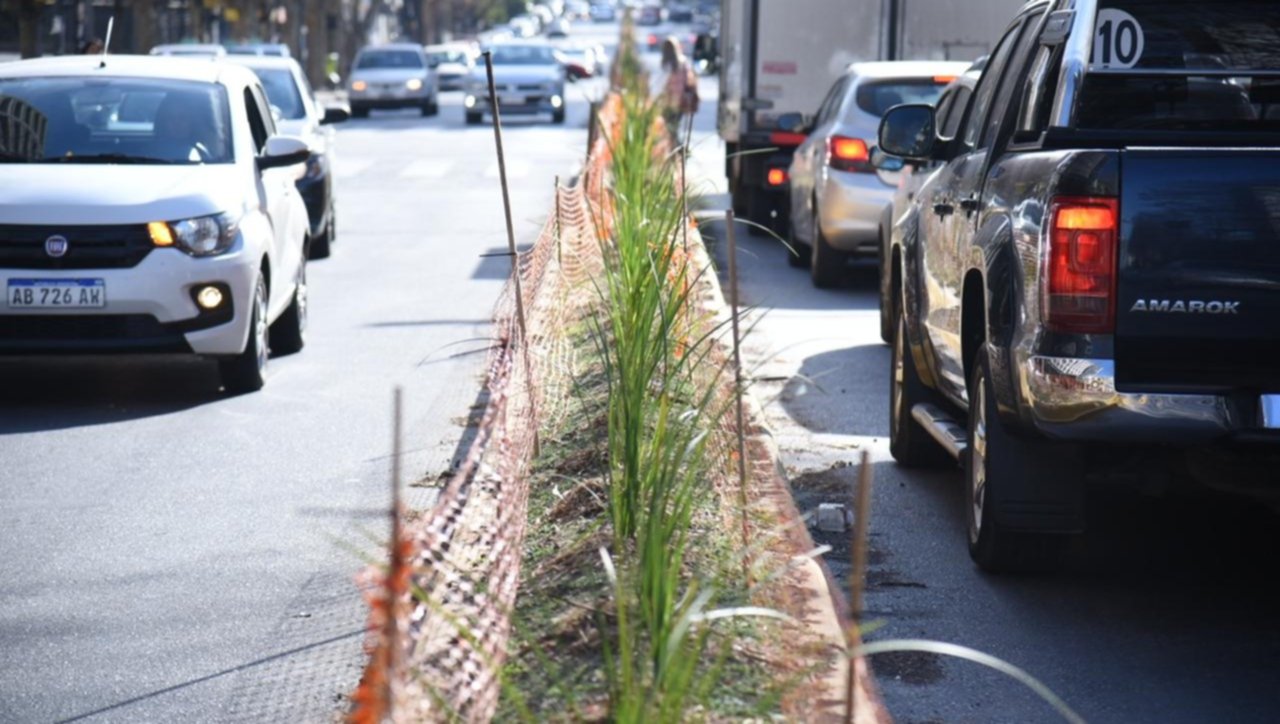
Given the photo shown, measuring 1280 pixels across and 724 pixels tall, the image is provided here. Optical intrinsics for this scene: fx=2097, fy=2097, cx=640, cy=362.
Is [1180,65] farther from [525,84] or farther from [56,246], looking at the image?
[525,84]

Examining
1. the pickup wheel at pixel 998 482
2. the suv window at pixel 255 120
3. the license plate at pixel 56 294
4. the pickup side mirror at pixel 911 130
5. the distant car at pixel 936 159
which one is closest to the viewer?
the pickup wheel at pixel 998 482

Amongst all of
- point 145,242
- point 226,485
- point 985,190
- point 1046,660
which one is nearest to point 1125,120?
point 985,190

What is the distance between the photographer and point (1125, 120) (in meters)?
6.67

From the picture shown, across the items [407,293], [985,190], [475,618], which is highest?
[985,190]

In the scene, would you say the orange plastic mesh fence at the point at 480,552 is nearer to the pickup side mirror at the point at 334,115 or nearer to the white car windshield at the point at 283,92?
the pickup side mirror at the point at 334,115

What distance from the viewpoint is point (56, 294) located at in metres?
10.1

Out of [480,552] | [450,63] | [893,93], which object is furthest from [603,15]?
[480,552]

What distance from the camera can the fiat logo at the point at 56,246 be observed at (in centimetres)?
1009

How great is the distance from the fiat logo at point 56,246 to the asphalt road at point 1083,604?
140 inches

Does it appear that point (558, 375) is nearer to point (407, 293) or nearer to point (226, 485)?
point (226, 485)

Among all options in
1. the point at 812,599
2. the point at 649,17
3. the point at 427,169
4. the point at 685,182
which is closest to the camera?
the point at 812,599

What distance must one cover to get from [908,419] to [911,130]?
120 centimetres

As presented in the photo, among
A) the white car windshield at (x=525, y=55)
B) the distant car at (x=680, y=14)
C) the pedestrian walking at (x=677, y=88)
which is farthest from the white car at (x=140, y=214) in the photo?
the distant car at (x=680, y=14)

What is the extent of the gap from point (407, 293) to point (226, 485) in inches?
272
